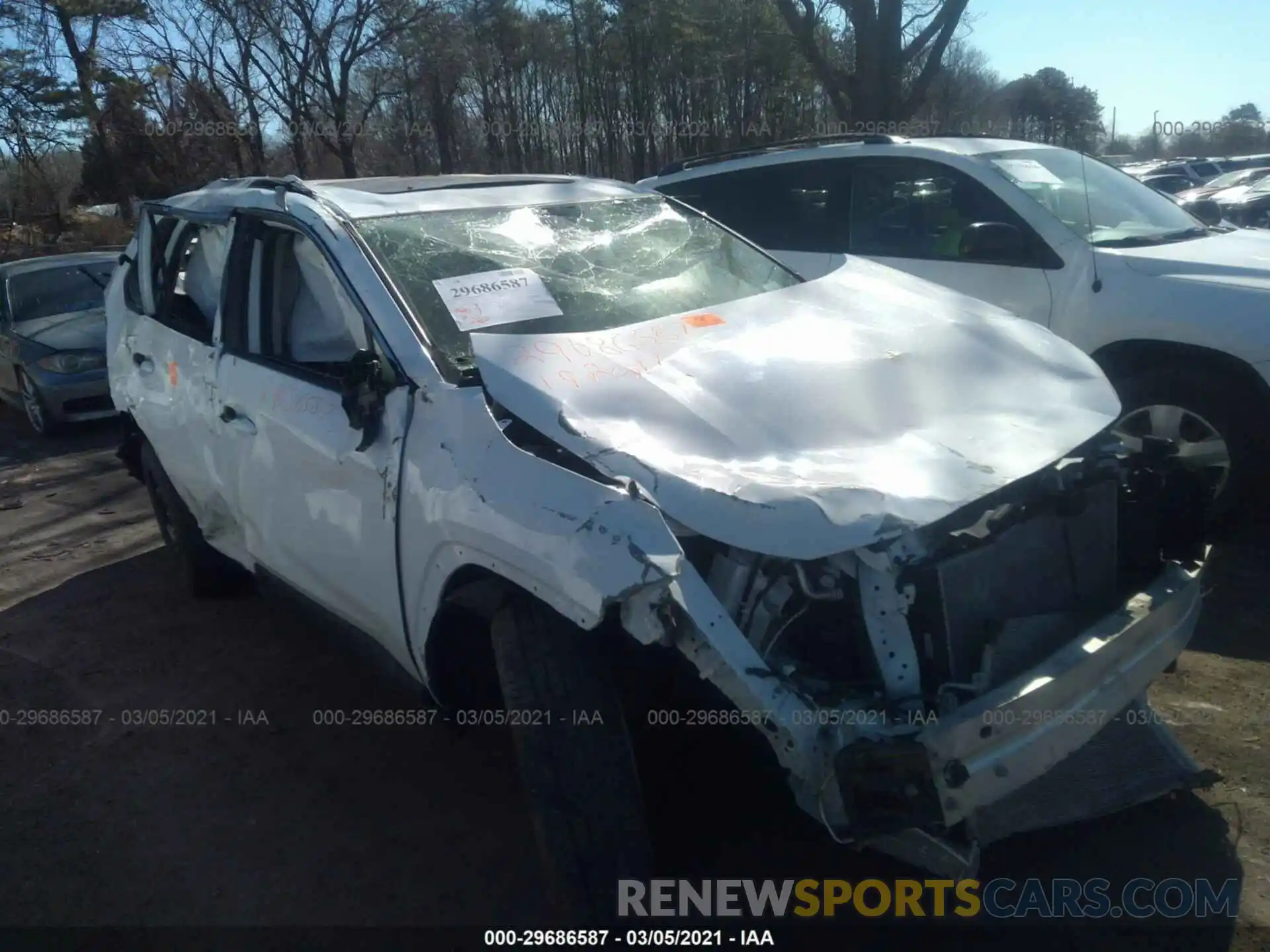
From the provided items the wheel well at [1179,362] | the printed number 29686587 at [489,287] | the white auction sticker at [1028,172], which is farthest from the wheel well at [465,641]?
the white auction sticker at [1028,172]

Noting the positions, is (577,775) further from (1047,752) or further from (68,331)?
(68,331)

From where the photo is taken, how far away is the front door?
116 inches

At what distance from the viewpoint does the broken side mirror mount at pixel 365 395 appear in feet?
9.39

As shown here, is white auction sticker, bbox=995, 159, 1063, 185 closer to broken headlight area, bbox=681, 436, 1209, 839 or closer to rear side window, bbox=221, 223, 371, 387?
Result: broken headlight area, bbox=681, 436, 1209, 839

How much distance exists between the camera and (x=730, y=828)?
3.03 meters

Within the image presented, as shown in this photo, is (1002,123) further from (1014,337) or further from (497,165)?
(1014,337)

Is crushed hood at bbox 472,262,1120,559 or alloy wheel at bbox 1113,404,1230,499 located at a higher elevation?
crushed hood at bbox 472,262,1120,559

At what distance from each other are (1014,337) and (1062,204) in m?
2.46

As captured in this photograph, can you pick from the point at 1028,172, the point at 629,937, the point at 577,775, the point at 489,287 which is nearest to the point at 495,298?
the point at 489,287

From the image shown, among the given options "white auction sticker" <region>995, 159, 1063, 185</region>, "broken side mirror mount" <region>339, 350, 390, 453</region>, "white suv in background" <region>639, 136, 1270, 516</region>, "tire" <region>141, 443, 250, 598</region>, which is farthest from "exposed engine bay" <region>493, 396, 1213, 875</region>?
"white auction sticker" <region>995, 159, 1063, 185</region>

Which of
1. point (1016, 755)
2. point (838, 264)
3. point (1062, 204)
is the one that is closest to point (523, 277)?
point (838, 264)

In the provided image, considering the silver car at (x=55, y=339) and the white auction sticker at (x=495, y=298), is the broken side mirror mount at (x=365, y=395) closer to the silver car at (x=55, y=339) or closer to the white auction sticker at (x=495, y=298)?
the white auction sticker at (x=495, y=298)

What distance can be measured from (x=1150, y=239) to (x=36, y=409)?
9.01 m

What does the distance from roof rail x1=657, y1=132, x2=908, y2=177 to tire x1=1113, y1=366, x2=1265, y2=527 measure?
2088 millimetres
